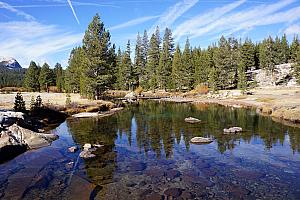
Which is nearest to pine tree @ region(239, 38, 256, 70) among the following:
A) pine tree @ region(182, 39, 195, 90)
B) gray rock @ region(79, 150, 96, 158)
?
pine tree @ region(182, 39, 195, 90)

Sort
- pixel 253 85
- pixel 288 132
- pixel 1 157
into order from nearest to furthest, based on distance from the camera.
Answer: pixel 1 157 → pixel 288 132 → pixel 253 85

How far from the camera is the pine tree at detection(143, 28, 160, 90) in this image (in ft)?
357

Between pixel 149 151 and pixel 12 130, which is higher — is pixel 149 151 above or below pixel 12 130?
below

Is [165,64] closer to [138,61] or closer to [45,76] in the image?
[138,61]

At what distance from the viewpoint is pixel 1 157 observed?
2344cm

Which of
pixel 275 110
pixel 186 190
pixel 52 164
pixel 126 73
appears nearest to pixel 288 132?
pixel 275 110

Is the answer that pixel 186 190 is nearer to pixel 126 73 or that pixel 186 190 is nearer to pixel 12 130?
pixel 12 130

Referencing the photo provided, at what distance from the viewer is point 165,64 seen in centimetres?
10600

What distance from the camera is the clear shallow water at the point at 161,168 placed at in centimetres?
1650

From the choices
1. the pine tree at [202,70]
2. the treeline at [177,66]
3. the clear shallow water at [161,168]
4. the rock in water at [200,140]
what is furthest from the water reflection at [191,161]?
the pine tree at [202,70]

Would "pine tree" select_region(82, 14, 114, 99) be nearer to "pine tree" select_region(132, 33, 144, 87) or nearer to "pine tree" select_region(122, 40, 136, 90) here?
"pine tree" select_region(122, 40, 136, 90)

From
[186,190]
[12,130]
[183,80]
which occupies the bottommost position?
[186,190]

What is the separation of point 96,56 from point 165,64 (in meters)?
46.9

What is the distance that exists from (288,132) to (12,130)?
28.9 m
